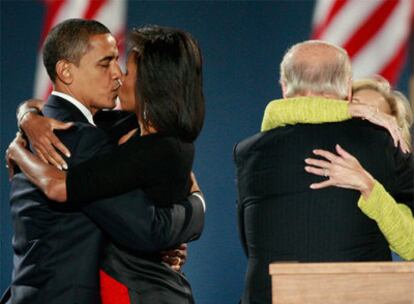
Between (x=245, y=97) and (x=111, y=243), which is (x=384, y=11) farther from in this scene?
(x=111, y=243)

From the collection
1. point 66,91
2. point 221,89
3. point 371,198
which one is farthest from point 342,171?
point 221,89

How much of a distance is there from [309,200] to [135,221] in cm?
37

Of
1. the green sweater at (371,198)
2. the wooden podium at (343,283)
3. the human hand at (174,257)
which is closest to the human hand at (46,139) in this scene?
the human hand at (174,257)

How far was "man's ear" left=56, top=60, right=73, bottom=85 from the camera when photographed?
2.14m

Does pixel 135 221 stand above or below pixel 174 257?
above

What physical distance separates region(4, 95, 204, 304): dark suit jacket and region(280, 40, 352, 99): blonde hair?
1.29 feet

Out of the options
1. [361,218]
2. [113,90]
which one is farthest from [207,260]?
[361,218]

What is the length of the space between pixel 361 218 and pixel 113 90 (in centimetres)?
69

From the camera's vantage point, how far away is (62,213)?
1977 millimetres

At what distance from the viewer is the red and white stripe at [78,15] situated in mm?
3801

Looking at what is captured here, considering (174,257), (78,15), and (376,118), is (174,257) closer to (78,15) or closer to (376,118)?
(376,118)

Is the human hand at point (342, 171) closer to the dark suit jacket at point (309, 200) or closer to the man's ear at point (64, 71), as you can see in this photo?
the dark suit jacket at point (309, 200)

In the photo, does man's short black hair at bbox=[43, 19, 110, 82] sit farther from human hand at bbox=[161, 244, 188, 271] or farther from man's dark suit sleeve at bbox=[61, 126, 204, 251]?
human hand at bbox=[161, 244, 188, 271]

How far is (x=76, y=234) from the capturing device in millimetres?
1975
